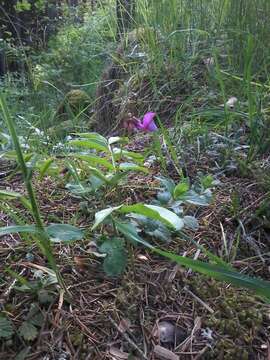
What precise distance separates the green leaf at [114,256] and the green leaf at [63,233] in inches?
2.6

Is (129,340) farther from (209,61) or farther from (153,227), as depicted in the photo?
(209,61)

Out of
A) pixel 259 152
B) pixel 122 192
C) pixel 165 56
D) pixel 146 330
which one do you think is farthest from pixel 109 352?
pixel 165 56

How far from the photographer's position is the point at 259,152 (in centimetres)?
140

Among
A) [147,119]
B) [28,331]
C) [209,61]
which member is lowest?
[209,61]

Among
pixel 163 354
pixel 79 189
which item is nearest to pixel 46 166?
pixel 79 189

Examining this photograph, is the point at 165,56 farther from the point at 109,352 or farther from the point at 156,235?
the point at 109,352

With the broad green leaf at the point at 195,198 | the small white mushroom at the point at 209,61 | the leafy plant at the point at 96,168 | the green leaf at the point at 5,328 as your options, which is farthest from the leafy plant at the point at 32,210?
the small white mushroom at the point at 209,61

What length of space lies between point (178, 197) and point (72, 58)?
509 centimetres

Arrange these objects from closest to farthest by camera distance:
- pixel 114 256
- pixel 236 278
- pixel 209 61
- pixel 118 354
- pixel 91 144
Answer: pixel 236 278, pixel 118 354, pixel 114 256, pixel 91 144, pixel 209 61

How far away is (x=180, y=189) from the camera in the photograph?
99 centimetres

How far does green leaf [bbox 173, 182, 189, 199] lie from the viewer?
38.8 inches

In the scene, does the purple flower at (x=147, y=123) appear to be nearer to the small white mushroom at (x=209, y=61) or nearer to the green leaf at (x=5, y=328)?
the green leaf at (x=5, y=328)

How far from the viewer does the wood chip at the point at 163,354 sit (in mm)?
758

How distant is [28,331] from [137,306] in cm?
21
